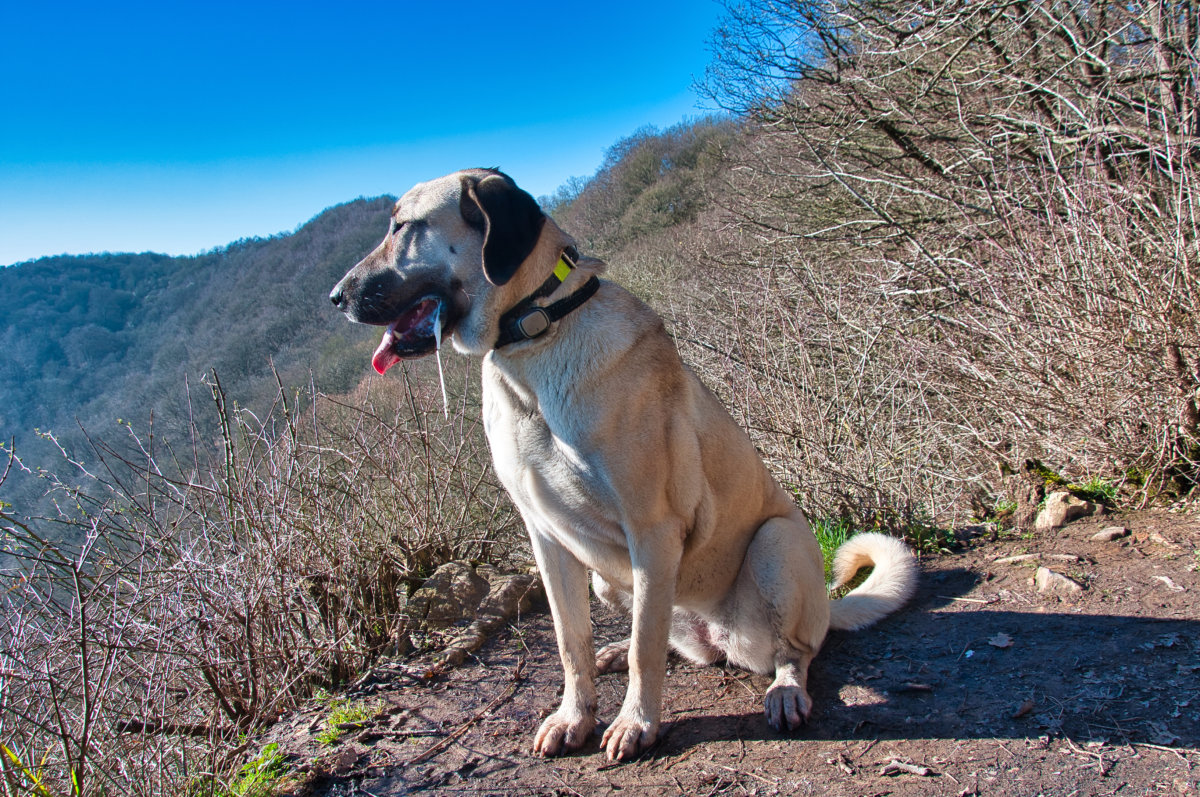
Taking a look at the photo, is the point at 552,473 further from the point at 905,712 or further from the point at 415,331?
the point at 905,712

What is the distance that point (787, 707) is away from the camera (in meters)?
2.77

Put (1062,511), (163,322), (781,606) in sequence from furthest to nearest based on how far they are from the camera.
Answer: (163,322)
(1062,511)
(781,606)

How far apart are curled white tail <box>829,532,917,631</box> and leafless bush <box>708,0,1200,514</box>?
3.50 feet

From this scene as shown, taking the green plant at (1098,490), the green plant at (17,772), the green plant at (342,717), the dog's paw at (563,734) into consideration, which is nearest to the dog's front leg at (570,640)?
the dog's paw at (563,734)

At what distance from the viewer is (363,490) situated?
455 cm

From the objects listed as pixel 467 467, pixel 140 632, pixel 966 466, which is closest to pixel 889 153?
pixel 966 466

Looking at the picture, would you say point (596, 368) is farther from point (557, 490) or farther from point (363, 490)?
point (363, 490)

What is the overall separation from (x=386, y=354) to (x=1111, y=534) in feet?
13.2

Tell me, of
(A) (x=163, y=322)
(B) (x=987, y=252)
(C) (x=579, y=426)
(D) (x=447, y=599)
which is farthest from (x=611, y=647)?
(A) (x=163, y=322)

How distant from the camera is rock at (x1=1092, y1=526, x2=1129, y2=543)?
4.02 m

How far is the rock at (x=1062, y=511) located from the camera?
4.36 metres

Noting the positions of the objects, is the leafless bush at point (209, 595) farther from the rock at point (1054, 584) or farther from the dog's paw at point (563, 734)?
the rock at point (1054, 584)

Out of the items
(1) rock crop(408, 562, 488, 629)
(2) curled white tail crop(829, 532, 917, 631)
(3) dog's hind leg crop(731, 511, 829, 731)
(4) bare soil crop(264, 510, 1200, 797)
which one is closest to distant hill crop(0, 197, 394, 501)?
(1) rock crop(408, 562, 488, 629)

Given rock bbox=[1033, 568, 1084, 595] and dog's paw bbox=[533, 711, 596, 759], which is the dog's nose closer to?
dog's paw bbox=[533, 711, 596, 759]
